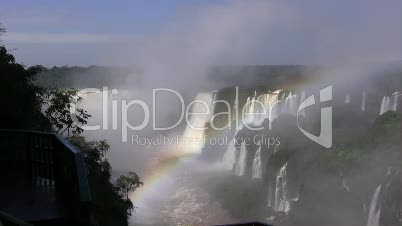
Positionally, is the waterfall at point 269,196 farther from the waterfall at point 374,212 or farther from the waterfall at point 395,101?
the waterfall at point 395,101

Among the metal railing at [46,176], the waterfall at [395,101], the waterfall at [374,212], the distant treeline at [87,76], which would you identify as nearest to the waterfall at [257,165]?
the waterfall at [395,101]

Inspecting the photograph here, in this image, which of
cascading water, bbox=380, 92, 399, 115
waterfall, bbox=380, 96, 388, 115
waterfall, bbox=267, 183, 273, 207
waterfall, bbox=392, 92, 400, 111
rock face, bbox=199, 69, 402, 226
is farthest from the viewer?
waterfall, bbox=380, 96, 388, 115

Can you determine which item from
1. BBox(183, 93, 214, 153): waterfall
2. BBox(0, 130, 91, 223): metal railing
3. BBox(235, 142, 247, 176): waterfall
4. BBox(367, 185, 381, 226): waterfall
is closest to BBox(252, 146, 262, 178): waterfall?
BBox(235, 142, 247, 176): waterfall

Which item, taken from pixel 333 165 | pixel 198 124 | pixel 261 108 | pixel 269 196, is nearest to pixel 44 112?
pixel 333 165

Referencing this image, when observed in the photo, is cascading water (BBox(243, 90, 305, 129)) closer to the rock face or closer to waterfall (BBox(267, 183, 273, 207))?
the rock face

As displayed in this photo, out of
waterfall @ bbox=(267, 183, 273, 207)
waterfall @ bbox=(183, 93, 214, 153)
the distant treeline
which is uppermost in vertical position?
the distant treeline
